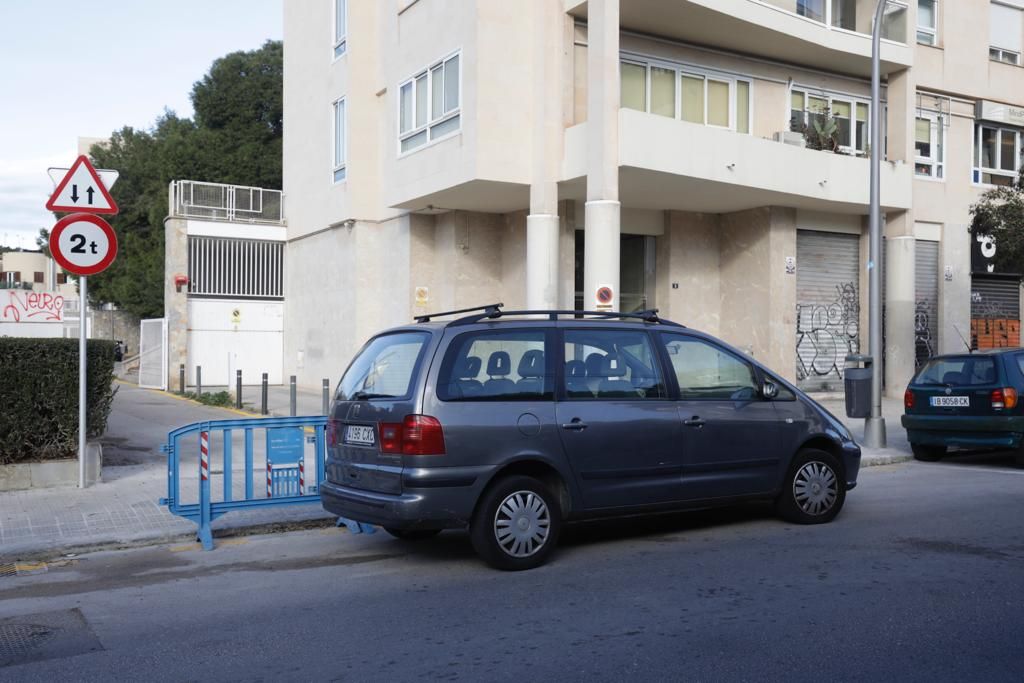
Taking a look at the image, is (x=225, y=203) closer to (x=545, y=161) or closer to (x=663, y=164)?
(x=545, y=161)

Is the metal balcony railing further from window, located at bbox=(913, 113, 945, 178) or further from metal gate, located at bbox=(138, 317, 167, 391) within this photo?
window, located at bbox=(913, 113, 945, 178)

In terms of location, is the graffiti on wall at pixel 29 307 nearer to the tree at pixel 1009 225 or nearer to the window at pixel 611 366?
the window at pixel 611 366

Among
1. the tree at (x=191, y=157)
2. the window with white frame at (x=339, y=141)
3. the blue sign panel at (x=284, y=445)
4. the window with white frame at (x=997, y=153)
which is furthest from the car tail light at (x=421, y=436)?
the tree at (x=191, y=157)

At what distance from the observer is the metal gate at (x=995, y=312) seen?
24984 mm

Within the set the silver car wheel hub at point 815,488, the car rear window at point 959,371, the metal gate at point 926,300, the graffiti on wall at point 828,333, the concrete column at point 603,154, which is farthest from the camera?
the metal gate at point 926,300

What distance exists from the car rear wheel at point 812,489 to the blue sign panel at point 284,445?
416 cm

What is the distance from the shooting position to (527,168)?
18.6m

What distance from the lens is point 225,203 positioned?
28.5 metres

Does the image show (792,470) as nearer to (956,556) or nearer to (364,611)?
(956,556)

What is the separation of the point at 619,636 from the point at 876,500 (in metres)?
5.48

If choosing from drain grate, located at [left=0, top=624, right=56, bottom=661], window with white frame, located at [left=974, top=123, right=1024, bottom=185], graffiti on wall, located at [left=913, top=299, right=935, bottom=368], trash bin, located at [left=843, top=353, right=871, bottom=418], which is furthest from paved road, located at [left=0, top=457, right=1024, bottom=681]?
window with white frame, located at [left=974, top=123, right=1024, bottom=185]

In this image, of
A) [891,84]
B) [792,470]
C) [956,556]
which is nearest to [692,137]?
[891,84]

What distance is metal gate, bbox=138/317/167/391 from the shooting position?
2727cm

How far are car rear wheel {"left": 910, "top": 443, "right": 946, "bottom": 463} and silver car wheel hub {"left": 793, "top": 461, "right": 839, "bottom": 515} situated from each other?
17.5 ft
